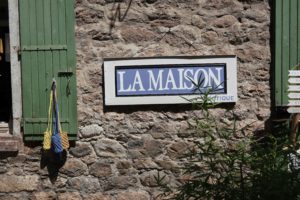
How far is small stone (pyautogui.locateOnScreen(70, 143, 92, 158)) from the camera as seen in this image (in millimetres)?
4449

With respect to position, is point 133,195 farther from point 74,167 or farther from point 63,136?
point 63,136

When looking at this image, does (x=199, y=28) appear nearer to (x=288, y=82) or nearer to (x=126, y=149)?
(x=288, y=82)

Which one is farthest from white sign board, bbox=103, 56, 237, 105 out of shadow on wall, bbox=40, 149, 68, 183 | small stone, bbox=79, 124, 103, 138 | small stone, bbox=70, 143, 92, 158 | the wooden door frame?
the wooden door frame

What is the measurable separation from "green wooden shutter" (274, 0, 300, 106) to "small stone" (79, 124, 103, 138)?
174cm

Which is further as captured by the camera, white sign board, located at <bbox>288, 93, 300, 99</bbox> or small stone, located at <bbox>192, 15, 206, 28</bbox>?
small stone, located at <bbox>192, 15, 206, 28</bbox>

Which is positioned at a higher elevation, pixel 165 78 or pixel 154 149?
pixel 165 78

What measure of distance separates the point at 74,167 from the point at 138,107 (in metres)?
0.85

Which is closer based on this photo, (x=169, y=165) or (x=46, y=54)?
(x=46, y=54)

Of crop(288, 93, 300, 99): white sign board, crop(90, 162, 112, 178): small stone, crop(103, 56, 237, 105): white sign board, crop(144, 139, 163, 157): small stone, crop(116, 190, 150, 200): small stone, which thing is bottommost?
crop(116, 190, 150, 200): small stone

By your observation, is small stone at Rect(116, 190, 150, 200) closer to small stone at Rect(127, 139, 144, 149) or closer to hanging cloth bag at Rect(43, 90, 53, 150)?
small stone at Rect(127, 139, 144, 149)

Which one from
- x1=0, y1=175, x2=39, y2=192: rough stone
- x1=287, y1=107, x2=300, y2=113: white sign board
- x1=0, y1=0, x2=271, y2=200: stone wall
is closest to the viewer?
x1=287, y1=107, x2=300, y2=113: white sign board

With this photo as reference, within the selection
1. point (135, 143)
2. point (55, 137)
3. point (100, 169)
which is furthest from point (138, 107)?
point (55, 137)

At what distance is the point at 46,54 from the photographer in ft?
14.2

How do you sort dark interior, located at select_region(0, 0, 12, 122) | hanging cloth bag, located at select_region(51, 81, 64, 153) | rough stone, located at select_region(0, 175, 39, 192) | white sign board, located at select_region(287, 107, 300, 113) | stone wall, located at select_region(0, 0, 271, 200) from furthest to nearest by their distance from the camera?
dark interior, located at select_region(0, 0, 12, 122) < rough stone, located at select_region(0, 175, 39, 192) < stone wall, located at select_region(0, 0, 271, 200) < hanging cloth bag, located at select_region(51, 81, 64, 153) < white sign board, located at select_region(287, 107, 300, 113)
